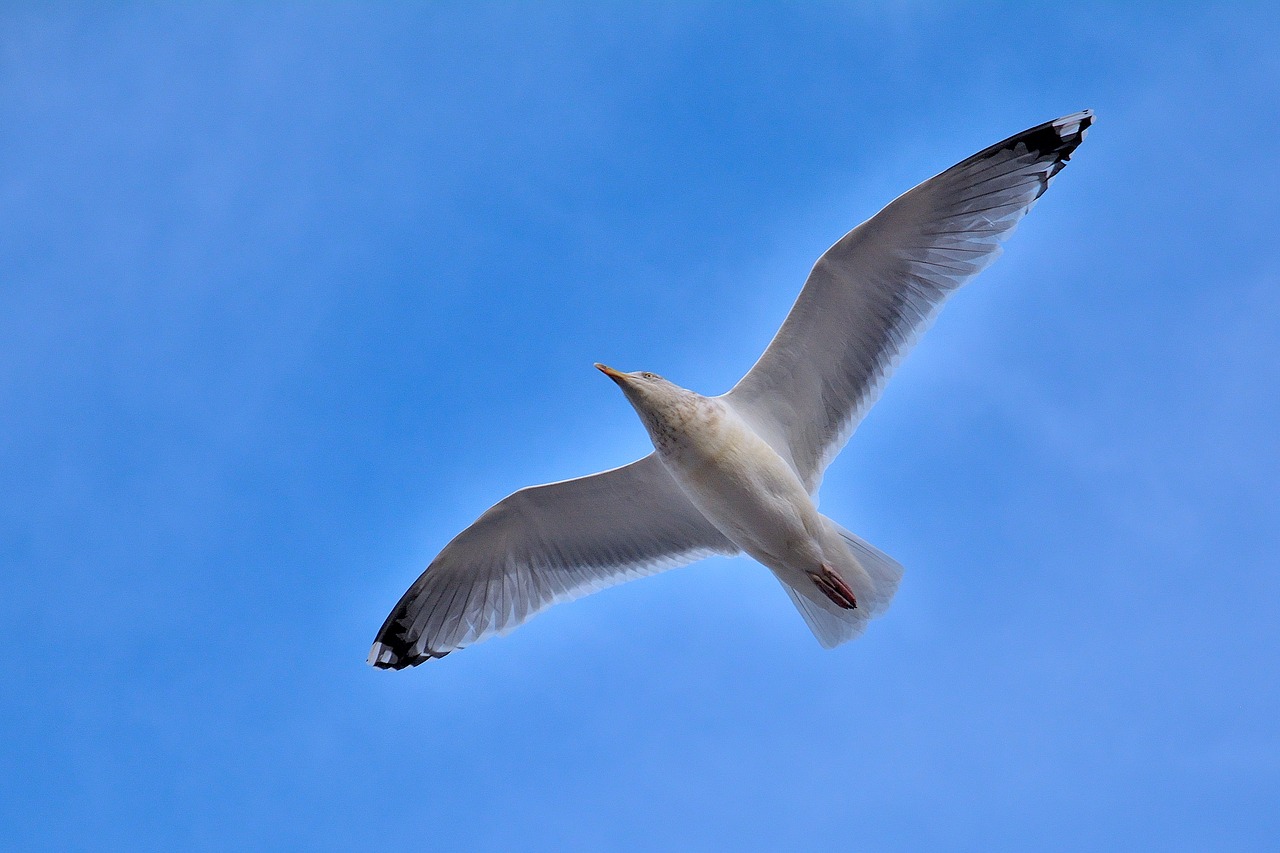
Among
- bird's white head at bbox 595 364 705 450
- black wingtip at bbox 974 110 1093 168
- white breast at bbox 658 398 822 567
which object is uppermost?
black wingtip at bbox 974 110 1093 168

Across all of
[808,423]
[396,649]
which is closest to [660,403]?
[808,423]

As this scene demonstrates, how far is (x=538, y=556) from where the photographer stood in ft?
23.5

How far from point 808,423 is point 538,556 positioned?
1.78 m

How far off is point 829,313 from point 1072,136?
1525mm

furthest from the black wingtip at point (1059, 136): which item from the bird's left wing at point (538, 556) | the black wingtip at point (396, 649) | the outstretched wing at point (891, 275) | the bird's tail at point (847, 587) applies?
the black wingtip at point (396, 649)

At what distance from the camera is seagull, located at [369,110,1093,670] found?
6.17 meters

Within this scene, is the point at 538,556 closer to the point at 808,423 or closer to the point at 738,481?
the point at 738,481

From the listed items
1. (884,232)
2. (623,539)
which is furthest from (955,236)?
(623,539)

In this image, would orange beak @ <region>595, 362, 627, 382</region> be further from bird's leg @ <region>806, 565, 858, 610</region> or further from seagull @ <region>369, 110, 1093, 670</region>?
bird's leg @ <region>806, 565, 858, 610</region>

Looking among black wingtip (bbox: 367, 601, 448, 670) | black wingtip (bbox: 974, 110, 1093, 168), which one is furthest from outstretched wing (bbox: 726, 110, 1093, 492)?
black wingtip (bbox: 367, 601, 448, 670)

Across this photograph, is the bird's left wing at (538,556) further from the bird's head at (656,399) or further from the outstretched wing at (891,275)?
the outstretched wing at (891,275)

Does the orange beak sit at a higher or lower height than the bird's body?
higher

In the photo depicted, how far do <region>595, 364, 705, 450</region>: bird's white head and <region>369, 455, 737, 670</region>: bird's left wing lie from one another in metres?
0.65

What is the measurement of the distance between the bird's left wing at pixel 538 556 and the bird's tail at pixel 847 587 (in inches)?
27.7
